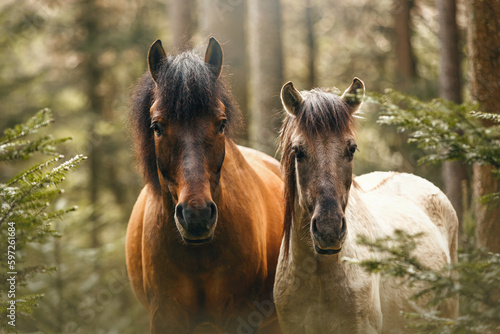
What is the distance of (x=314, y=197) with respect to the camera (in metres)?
3.28

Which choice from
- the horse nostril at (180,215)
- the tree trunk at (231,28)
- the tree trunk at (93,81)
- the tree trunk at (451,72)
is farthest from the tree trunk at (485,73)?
the tree trunk at (93,81)

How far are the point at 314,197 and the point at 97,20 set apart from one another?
40.6 feet

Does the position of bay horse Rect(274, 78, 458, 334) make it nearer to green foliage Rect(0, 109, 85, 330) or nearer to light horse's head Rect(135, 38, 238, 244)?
light horse's head Rect(135, 38, 238, 244)

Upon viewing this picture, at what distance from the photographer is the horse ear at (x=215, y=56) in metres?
3.89

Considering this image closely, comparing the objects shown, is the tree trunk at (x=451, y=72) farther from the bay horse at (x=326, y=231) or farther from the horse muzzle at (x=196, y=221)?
the horse muzzle at (x=196, y=221)

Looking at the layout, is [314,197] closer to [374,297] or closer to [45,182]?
[374,297]

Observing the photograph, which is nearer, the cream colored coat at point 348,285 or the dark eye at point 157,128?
the cream colored coat at point 348,285

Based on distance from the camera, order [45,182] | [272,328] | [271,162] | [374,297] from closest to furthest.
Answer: [45,182]
[374,297]
[272,328]
[271,162]

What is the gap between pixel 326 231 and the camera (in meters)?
3.08

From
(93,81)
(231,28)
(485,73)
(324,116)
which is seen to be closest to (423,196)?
(485,73)

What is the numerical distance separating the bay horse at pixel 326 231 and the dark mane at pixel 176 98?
0.55 metres

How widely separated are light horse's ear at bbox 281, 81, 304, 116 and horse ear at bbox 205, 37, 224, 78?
626 millimetres

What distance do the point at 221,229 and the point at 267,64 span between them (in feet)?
16.4

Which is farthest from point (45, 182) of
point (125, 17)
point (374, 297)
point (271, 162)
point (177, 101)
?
point (125, 17)
